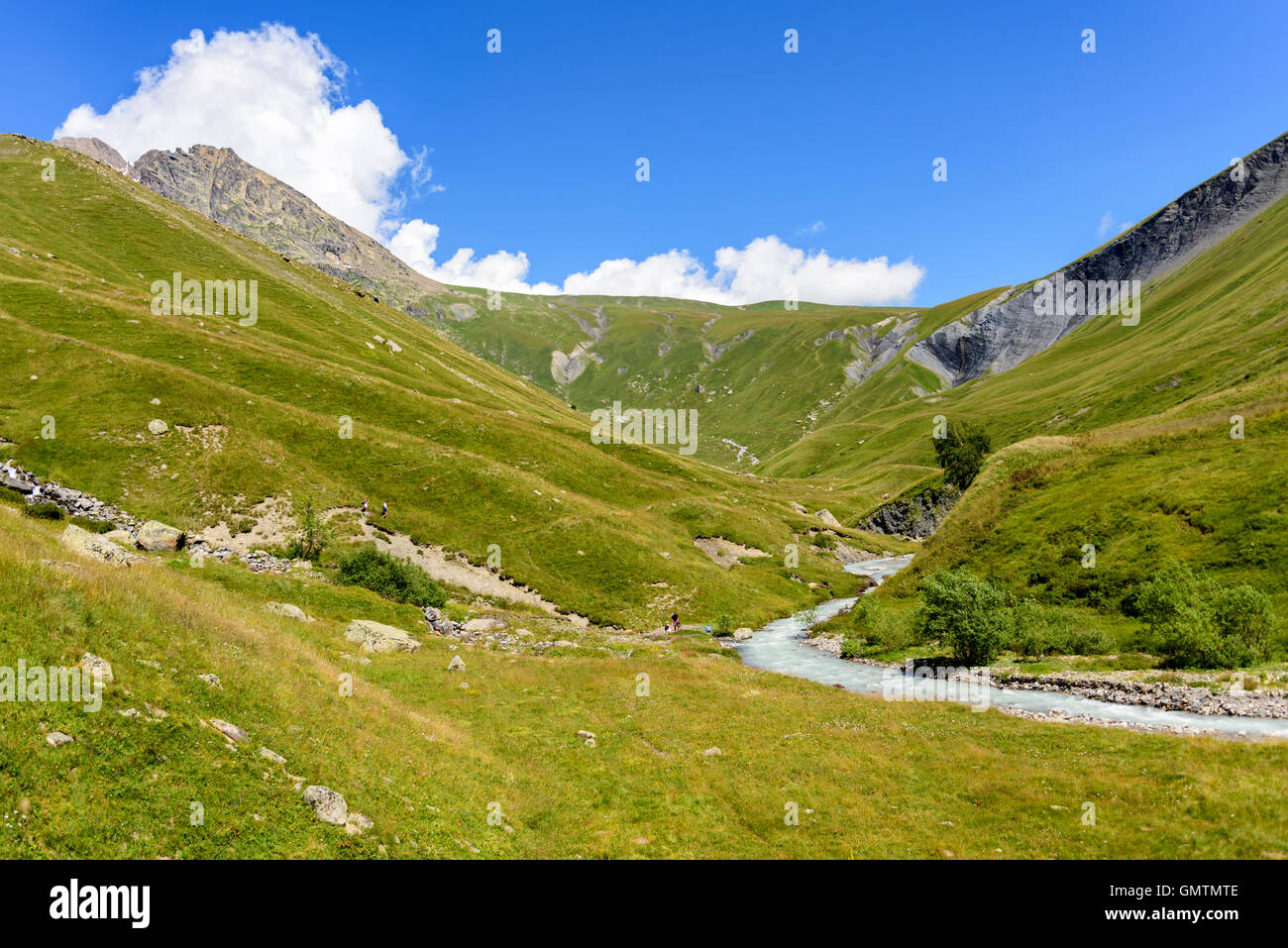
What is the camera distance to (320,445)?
2709 inches

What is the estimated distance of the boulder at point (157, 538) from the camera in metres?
39.9

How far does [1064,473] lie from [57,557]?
7787 cm

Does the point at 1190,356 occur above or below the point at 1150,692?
above

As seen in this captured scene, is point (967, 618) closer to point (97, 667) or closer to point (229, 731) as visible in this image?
point (229, 731)

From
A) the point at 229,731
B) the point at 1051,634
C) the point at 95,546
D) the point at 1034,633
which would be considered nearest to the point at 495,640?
the point at 95,546

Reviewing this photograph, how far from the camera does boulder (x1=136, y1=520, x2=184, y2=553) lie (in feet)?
131

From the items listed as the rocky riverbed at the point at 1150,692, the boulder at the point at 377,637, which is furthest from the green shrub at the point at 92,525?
the rocky riverbed at the point at 1150,692

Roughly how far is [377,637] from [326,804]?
2415cm

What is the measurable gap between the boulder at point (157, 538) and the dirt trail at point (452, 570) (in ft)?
56.9

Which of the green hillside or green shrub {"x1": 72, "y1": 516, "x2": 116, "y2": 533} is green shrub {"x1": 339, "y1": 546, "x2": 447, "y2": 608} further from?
green shrub {"x1": 72, "y1": 516, "x2": 116, "y2": 533}
